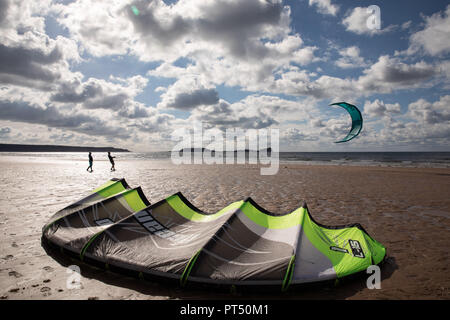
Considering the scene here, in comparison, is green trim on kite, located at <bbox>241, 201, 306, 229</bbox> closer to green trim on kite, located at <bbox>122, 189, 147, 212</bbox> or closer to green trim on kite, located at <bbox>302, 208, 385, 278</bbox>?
green trim on kite, located at <bbox>302, 208, 385, 278</bbox>

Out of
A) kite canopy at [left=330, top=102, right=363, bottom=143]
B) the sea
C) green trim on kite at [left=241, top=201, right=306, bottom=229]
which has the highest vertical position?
kite canopy at [left=330, top=102, right=363, bottom=143]

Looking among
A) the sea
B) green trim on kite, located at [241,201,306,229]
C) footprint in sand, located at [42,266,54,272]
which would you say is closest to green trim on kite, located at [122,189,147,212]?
footprint in sand, located at [42,266,54,272]

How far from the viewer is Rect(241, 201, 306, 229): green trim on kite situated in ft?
16.0

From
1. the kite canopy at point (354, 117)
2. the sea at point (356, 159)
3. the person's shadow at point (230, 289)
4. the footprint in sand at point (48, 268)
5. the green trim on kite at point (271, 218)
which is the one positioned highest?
the kite canopy at point (354, 117)

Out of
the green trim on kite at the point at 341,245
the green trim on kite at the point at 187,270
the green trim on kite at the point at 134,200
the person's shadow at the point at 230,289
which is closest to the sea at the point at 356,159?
the green trim on kite at the point at 341,245

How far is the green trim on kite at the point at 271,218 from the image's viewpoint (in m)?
4.87

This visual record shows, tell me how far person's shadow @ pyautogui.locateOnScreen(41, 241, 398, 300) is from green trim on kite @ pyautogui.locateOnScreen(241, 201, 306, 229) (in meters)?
1.32

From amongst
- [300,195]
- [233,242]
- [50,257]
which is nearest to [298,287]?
[233,242]

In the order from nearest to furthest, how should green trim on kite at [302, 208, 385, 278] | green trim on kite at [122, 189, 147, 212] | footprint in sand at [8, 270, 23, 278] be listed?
footprint in sand at [8, 270, 23, 278]
green trim on kite at [302, 208, 385, 278]
green trim on kite at [122, 189, 147, 212]

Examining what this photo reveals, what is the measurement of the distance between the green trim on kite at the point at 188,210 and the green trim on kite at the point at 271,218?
0.87 ft

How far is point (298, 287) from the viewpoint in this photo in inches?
132

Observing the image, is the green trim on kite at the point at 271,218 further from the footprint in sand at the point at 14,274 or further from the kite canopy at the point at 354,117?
the kite canopy at the point at 354,117
